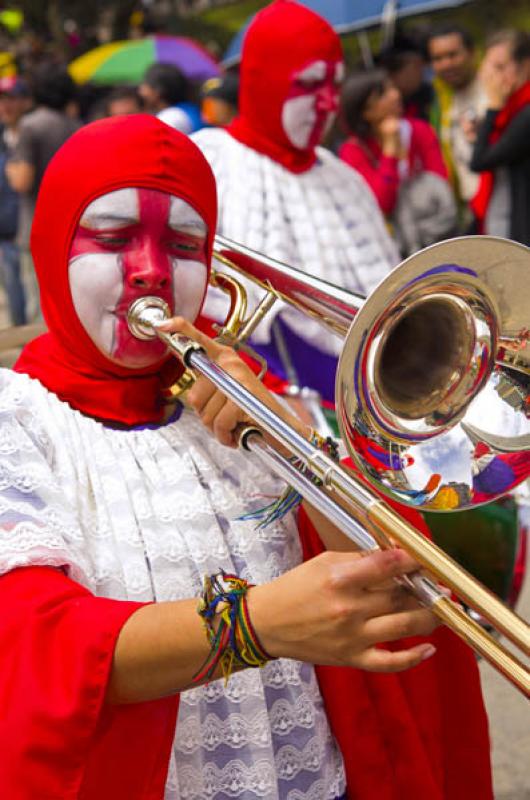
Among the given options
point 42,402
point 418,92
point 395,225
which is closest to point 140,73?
point 418,92

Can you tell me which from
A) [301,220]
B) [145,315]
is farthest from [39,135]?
[145,315]

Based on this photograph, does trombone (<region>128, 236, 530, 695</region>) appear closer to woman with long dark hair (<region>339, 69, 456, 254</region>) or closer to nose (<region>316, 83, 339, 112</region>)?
nose (<region>316, 83, 339, 112</region>)

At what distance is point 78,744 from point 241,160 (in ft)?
7.70

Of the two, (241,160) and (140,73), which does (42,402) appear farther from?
(140,73)

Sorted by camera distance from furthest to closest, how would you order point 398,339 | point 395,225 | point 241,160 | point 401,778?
point 395,225 < point 241,160 < point 401,778 < point 398,339

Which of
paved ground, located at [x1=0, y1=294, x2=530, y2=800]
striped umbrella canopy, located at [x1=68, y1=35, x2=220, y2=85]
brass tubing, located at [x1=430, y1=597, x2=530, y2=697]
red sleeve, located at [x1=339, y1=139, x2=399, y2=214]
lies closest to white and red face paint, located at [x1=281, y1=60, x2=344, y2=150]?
paved ground, located at [x1=0, y1=294, x2=530, y2=800]

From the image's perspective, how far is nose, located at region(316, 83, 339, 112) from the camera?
344 centimetres

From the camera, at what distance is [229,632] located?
130 cm

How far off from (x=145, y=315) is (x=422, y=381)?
437mm

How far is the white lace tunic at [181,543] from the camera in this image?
1573mm

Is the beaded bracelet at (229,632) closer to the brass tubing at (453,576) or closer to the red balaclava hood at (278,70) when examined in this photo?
the brass tubing at (453,576)

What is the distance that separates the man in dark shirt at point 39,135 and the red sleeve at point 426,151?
201 centimetres

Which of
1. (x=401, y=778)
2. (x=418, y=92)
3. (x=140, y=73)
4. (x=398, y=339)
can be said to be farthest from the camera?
(x=140, y=73)

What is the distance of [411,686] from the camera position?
1839 mm
